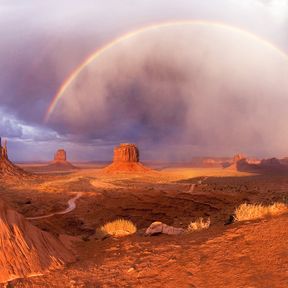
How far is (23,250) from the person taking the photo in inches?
297

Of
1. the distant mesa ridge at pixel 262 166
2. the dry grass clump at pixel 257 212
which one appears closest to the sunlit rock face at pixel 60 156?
the distant mesa ridge at pixel 262 166

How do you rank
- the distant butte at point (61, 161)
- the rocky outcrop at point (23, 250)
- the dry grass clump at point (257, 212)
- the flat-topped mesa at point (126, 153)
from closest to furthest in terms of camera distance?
the rocky outcrop at point (23, 250), the dry grass clump at point (257, 212), the flat-topped mesa at point (126, 153), the distant butte at point (61, 161)

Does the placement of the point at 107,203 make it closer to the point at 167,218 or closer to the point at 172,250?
the point at 167,218

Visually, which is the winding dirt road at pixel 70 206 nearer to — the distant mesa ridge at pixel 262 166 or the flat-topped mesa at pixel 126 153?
the flat-topped mesa at pixel 126 153

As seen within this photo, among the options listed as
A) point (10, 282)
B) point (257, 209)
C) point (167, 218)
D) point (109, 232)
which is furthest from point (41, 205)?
point (10, 282)

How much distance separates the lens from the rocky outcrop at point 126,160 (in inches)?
4532

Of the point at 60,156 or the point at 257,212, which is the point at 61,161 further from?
the point at 257,212

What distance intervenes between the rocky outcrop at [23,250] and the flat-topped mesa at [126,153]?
108622 millimetres

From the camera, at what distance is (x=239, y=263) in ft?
22.3

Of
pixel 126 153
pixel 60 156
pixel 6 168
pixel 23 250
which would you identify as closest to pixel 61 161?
pixel 60 156

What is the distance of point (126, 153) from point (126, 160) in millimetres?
2534

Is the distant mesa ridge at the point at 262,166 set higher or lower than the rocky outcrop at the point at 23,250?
lower

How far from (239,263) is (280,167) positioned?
471ft

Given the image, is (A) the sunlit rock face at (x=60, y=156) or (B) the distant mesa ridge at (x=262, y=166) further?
(A) the sunlit rock face at (x=60, y=156)
